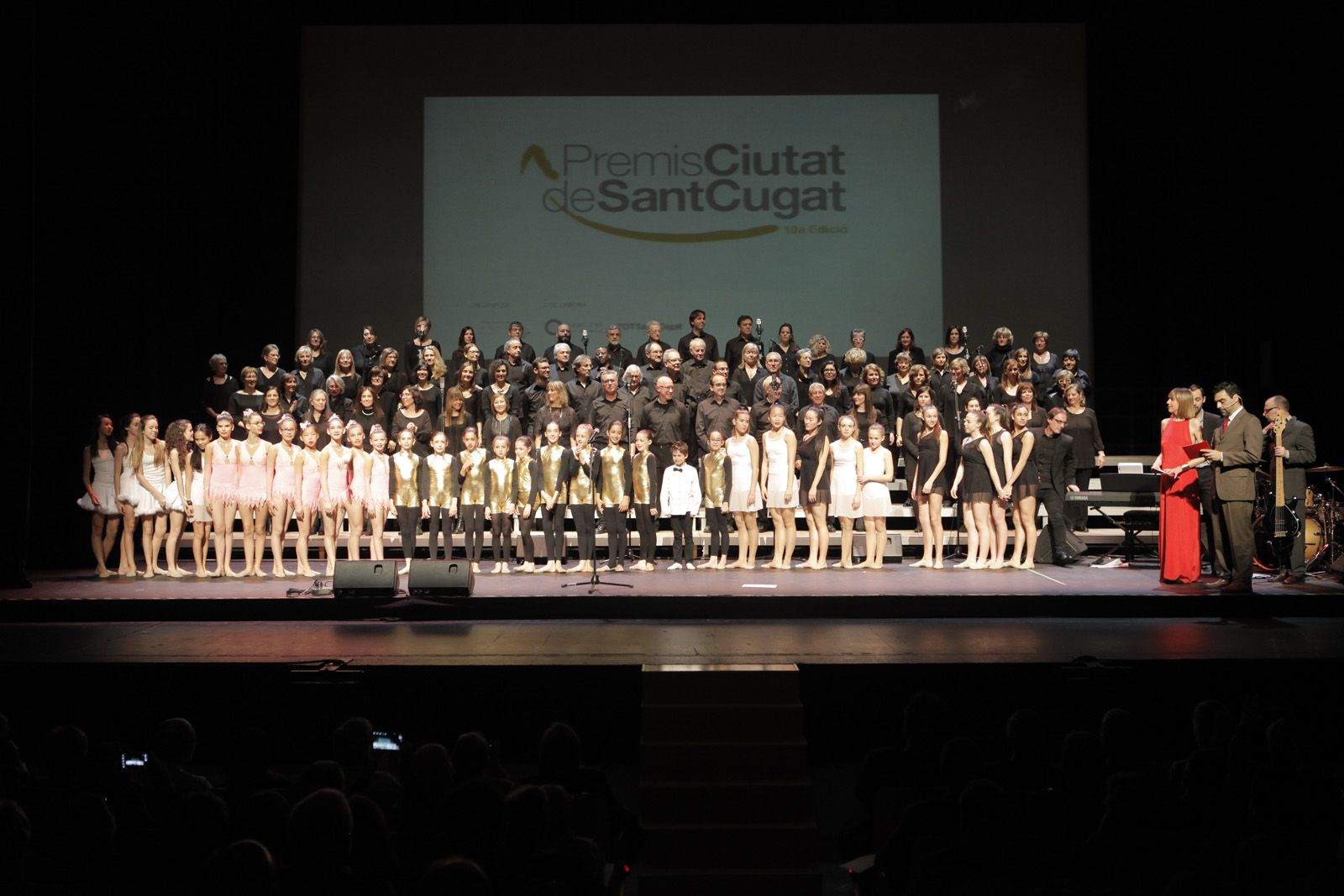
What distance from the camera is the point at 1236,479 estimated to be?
24.6 ft

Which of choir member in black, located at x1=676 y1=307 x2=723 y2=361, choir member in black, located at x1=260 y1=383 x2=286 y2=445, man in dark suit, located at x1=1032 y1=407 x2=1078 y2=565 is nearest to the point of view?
man in dark suit, located at x1=1032 y1=407 x2=1078 y2=565

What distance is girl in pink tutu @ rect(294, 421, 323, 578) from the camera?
29.3 feet

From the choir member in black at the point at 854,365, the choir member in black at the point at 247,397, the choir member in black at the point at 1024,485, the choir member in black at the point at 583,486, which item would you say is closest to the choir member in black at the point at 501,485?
the choir member in black at the point at 583,486

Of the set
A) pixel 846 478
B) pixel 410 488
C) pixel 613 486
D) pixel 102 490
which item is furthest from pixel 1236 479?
pixel 102 490

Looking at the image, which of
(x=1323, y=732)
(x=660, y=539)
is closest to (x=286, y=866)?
(x=1323, y=732)

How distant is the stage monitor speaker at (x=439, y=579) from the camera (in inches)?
279

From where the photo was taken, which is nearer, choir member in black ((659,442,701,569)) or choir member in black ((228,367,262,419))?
choir member in black ((659,442,701,569))

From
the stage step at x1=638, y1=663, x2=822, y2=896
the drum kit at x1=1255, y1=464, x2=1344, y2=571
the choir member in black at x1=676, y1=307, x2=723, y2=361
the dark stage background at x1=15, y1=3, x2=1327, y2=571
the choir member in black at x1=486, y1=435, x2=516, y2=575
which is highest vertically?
the dark stage background at x1=15, y1=3, x2=1327, y2=571

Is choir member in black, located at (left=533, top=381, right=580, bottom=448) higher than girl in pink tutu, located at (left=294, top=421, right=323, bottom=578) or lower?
higher

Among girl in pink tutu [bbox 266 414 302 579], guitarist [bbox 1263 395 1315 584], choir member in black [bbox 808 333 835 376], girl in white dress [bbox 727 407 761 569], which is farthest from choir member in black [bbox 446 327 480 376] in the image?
guitarist [bbox 1263 395 1315 584]

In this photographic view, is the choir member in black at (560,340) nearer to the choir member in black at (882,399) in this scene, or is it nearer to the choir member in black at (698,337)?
the choir member in black at (698,337)

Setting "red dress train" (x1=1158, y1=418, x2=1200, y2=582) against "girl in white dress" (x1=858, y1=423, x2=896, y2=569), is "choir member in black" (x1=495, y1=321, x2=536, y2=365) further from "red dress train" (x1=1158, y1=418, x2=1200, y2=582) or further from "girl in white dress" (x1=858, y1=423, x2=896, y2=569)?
"red dress train" (x1=1158, y1=418, x2=1200, y2=582)

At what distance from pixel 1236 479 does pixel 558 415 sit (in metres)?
5.30

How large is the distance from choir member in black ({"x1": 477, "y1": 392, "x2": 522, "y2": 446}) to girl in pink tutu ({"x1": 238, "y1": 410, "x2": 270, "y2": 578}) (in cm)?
181
